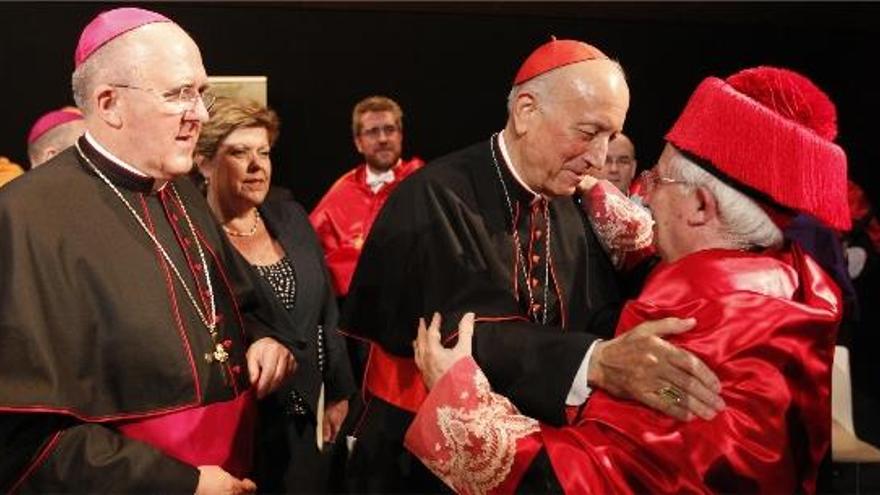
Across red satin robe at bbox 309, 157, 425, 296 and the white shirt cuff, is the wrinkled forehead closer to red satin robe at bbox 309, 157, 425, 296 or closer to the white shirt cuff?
the white shirt cuff

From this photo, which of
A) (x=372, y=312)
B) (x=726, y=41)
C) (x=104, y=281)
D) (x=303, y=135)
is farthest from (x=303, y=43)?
(x=104, y=281)

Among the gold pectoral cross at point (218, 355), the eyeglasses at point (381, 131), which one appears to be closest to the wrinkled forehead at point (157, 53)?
the gold pectoral cross at point (218, 355)

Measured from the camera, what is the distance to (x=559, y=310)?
2754 mm

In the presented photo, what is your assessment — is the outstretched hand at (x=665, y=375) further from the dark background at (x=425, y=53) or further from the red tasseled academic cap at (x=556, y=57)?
the dark background at (x=425, y=53)

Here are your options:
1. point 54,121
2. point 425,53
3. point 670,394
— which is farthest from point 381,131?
point 670,394

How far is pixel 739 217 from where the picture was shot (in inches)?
76.9

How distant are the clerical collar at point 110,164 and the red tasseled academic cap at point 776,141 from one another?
115 cm

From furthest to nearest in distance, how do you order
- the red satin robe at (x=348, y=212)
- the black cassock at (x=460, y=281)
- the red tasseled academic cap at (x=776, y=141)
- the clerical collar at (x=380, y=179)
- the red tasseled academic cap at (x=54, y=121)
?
the clerical collar at (x=380, y=179) → the red satin robe at (x=348, y=212) → the red tasseled academic cap at (x=54, y=121) → the black cassock at (x=460, y=281) → the red tasseled academic cap at (x=776, y=141)

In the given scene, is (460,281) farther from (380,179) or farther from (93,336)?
(380,179)

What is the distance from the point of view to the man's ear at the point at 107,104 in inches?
85.3

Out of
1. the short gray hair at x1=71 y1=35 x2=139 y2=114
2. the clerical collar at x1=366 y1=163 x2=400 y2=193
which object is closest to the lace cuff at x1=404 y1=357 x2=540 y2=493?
the short gray hair at x1=71 y1=35 x2=139 y2=114

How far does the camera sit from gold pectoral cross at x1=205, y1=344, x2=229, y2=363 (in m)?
2.27

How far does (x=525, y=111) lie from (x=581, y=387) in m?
0.76

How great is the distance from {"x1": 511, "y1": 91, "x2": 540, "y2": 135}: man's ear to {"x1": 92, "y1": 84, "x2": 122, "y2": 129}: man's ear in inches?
39.7
